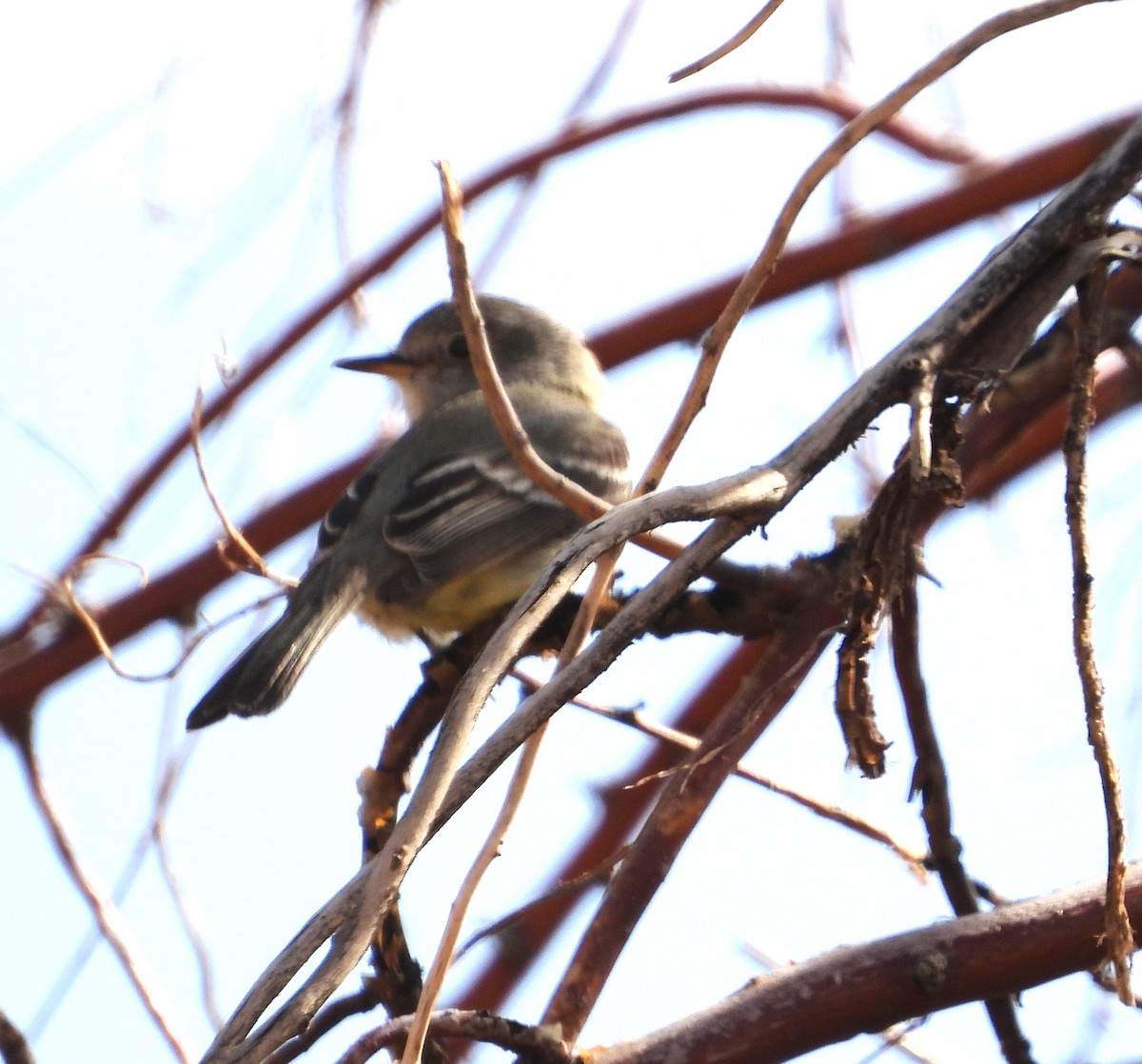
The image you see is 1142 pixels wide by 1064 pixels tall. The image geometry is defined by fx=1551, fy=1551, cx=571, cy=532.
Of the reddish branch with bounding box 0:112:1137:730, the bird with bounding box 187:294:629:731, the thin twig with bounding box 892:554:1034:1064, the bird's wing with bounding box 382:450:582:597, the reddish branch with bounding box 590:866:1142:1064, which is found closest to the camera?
the reddish branch with bounding box 590:866:1142:1064

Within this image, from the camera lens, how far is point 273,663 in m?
3.08

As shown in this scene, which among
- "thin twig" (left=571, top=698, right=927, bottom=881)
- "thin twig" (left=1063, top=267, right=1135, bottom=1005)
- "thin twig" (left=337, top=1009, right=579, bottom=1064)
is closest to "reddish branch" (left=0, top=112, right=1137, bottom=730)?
"thin twig" (left=571, top=698, right=927, bottom=881)

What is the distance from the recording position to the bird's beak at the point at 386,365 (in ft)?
14.5

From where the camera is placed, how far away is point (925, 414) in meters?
1.34

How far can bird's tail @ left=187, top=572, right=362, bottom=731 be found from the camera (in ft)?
9.73

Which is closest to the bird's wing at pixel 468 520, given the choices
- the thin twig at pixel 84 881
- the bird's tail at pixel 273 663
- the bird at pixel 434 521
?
the bird at pixel 434 521

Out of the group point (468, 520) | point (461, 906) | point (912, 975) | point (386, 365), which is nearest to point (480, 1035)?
point (461, 906)

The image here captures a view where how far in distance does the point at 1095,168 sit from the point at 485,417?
286 cm

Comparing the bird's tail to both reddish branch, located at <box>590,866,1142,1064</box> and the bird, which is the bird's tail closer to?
the bird

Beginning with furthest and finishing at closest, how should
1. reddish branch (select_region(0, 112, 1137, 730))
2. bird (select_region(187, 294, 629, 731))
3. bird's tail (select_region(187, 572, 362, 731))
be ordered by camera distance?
bird (select_region(187, 294, 629, 731))
bird's tail (select_region(187, 572, 362, 731))
reddish branch (select_region(0, 112, 1137, 730))

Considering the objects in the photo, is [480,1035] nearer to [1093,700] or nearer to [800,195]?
[1093,700]

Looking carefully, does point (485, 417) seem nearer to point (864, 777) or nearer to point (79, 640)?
point (79, 640)

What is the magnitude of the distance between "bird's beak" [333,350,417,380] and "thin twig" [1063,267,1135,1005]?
3159mm

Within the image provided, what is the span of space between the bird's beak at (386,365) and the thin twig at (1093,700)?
124 inches
